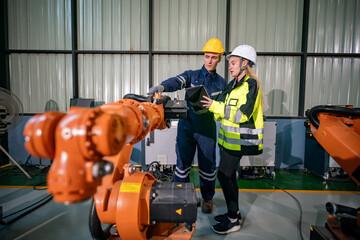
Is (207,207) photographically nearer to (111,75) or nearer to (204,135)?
(204,135)

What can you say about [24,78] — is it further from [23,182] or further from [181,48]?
[181,48]

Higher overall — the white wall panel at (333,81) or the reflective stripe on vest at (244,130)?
the white wall panel at (333,81)

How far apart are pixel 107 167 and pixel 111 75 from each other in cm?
470

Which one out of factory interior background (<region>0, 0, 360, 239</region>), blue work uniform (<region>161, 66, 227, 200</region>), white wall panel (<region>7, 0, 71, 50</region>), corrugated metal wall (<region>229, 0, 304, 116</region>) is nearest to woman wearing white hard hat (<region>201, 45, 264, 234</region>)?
blue work uniform (<region>161, 66, 227, 200</region>)

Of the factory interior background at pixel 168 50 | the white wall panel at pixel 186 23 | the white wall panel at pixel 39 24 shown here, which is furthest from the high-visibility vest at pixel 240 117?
the white wall panel at pixel 39 24

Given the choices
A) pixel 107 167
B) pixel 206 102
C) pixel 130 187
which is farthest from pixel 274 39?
pixel 107 167

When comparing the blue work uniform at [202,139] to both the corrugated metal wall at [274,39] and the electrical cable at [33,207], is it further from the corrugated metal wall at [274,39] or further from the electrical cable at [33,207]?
the corrugated metal wall at [274,39]

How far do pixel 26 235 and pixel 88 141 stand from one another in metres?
2.53

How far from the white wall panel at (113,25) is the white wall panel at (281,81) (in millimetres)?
3199

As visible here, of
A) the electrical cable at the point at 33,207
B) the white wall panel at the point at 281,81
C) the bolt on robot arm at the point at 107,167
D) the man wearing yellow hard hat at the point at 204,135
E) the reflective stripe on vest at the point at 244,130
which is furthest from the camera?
the white wall panel at the point at 281,81

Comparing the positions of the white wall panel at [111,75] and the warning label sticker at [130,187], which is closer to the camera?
the warning label sticker at [130,187]

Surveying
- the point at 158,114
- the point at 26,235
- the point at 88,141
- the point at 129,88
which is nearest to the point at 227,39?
the point at 129,88

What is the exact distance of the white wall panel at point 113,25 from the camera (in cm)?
478

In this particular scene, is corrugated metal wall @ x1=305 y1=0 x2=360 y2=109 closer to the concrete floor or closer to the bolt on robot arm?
the concrete floor
